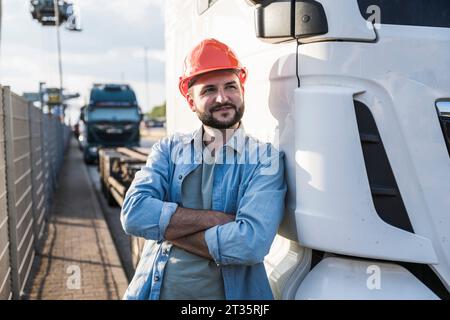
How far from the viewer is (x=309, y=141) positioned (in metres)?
2.06

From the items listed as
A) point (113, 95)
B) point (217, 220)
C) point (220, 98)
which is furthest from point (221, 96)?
point (113, 95)

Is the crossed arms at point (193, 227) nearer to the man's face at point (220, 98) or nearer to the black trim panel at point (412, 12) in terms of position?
the man's face at point (220, 98)

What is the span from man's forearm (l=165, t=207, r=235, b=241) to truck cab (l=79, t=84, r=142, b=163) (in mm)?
18058

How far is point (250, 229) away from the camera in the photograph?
204 centimetres

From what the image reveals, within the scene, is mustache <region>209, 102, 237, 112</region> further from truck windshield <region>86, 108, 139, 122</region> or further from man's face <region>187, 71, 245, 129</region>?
truck windshield <region>86, 108, 139, 122</region>

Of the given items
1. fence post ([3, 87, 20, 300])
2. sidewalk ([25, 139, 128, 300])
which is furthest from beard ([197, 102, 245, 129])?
sidewalk ([25, 139, 128, 300])

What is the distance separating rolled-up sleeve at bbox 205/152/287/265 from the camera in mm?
2020

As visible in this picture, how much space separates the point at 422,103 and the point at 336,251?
750 millimetres

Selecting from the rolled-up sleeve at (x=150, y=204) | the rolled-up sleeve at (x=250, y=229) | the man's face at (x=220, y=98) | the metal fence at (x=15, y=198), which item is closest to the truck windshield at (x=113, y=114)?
the metal fence at (x=15, y=198)

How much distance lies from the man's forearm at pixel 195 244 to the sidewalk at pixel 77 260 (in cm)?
276

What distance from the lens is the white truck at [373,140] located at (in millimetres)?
1990
